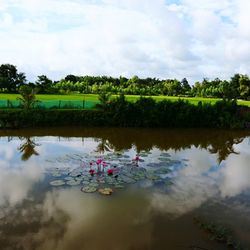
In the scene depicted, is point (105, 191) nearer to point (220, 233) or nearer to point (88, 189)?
point (88, 189)

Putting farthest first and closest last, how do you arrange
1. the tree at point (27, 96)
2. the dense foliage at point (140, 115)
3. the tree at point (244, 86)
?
the tree at point (244, 86) < the tree at point (27, 96) < the dense foliage at point (140, 115)

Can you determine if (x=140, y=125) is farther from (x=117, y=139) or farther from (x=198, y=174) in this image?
(x=198, y=174)

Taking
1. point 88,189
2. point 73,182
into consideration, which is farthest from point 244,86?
point 88,189

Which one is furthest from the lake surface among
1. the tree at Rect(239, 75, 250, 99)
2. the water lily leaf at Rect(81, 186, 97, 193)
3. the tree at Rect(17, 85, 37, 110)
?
the tree at Rect(239, 75, 250, 99)

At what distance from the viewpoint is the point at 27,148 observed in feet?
50.5

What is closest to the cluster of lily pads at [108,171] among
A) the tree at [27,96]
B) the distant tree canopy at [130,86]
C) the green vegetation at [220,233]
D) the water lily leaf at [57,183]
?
the water lily leaf at [57,183]

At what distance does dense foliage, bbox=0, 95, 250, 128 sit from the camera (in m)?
20.8

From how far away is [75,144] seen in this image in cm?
1647

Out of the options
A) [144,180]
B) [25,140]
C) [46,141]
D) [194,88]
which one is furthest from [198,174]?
[194,88]

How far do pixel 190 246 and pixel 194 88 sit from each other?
58476mm

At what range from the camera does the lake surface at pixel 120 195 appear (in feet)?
23.4

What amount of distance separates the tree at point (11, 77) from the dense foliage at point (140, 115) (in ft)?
71.4

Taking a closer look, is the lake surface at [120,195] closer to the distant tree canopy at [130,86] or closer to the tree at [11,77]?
the distant tree canopy at [130,86]

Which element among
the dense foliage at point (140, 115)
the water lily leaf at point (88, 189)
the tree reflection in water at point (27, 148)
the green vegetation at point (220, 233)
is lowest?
the green vegetation at point (220, 233)
